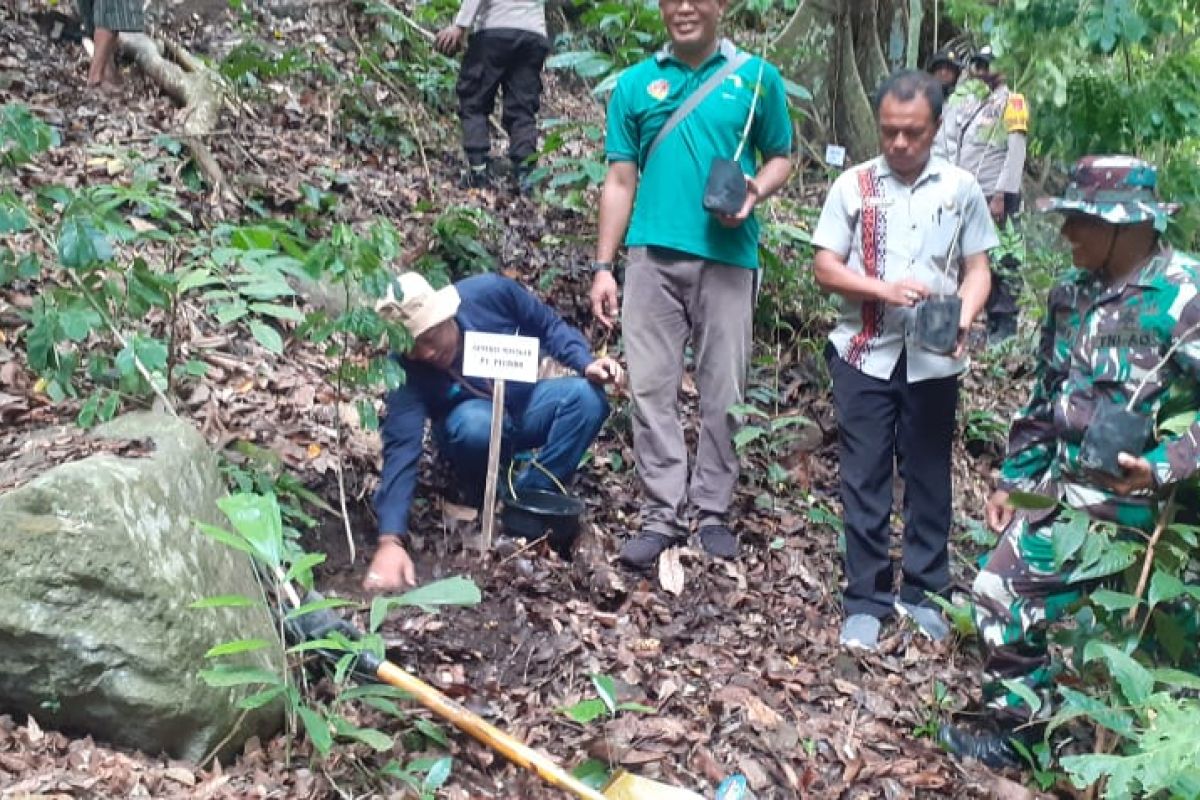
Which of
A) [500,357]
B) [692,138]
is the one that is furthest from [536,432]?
[692,138]

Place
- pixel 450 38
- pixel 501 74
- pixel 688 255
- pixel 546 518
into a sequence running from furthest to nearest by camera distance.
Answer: pixel 450 38 < pixel 501 74 < pixel 688 255 < pixel 546 518

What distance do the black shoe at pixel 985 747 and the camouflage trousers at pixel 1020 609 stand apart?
81 millimetres

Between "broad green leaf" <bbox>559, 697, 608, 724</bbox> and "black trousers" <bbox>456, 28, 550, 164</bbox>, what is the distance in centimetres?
487

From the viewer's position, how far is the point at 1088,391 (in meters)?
3.21

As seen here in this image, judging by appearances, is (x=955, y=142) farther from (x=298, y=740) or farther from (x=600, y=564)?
(x=298, y=740)

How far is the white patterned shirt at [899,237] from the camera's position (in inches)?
157

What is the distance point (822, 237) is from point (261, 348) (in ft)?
8.27

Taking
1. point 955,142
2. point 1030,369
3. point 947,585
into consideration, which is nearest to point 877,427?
point 947,585

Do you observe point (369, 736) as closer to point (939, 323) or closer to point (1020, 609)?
point (1020, 609)

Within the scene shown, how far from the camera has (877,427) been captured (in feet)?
13.3

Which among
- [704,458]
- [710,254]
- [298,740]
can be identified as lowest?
[298,740]

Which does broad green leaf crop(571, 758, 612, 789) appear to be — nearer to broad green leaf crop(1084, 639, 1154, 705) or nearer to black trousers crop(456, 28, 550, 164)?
broad green leaf crop(1084, 639, 1154, 705)

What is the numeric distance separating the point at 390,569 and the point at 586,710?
0.90 metres

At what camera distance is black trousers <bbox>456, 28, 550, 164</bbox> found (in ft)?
24.4
